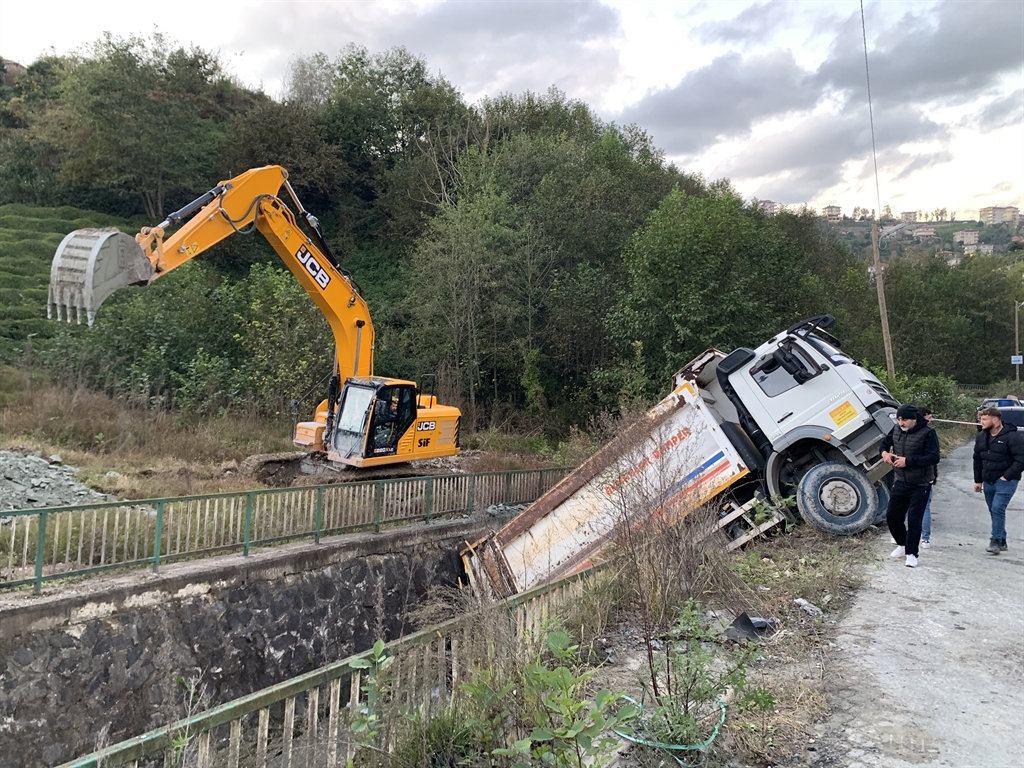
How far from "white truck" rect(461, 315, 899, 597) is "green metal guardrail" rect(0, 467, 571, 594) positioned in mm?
1625

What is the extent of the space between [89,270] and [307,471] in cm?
618

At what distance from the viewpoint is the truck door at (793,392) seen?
372 inches

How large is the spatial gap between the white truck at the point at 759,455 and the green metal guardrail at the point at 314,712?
15.2 feet

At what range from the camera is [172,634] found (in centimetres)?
727

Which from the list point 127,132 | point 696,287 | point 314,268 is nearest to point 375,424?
point 314,268

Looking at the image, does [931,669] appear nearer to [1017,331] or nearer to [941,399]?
[941,399]

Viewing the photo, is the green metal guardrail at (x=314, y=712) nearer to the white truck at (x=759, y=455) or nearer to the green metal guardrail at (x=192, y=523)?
the green metal guardrail at (x=192, y=523)

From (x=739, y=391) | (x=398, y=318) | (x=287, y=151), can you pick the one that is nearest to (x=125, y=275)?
(x=739, y=391)

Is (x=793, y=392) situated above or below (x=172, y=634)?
above

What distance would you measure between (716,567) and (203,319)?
19836mm

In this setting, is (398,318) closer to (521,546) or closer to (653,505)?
(521,546)

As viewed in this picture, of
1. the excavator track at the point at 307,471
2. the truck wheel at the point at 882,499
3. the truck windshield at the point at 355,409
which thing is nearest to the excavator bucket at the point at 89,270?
the truck windshield at the point at 355,409

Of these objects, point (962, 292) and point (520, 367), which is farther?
point (962, 292)

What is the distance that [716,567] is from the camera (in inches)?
246
